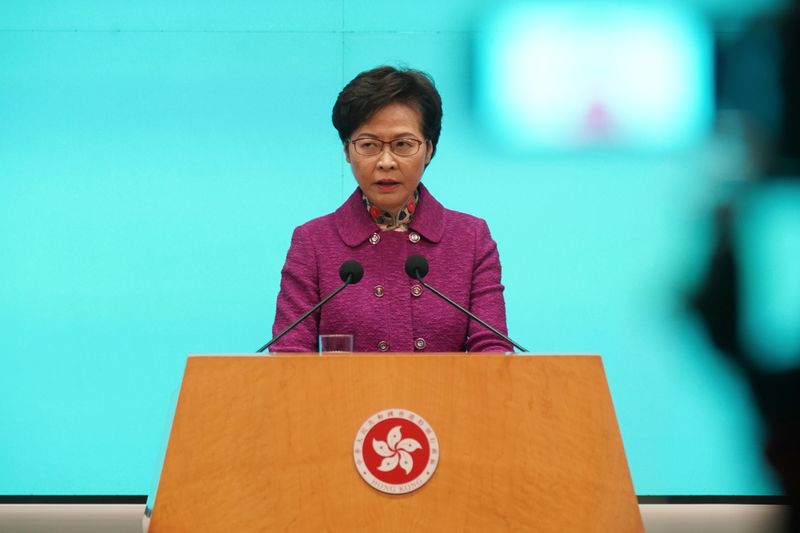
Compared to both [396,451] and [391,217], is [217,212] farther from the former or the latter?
[396,451]

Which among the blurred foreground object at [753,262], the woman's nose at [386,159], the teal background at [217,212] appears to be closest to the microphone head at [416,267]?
the woman's nose at [386,159]

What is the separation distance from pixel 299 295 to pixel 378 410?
0.87 meters

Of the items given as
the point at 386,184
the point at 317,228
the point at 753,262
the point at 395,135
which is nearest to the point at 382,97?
the point at 395,135

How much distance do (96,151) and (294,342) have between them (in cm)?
133

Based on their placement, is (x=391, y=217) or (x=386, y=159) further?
(x=391, y=217)

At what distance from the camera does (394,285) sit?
87.0 inches

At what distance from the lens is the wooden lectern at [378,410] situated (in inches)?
51.3

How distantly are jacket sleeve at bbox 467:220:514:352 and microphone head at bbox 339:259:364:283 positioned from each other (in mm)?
461

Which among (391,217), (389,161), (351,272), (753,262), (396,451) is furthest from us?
(391,217)

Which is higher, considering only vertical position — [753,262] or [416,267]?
[416,267]

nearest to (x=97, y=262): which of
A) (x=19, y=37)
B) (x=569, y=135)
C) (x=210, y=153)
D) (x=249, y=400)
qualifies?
(x=210, y=153)

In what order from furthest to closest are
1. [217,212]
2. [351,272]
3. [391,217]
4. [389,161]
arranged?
1. [217,212]
2. [391,217]
3. [389,161]
4. [351,272]

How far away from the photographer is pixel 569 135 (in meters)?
3.03

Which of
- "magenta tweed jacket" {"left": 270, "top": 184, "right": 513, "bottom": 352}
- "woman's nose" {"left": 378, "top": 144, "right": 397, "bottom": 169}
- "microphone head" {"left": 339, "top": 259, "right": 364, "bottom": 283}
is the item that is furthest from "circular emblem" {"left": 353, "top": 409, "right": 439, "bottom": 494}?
"woman's nose" {"left": 378, "top": 144, "right": 397, "bottom": 169}
